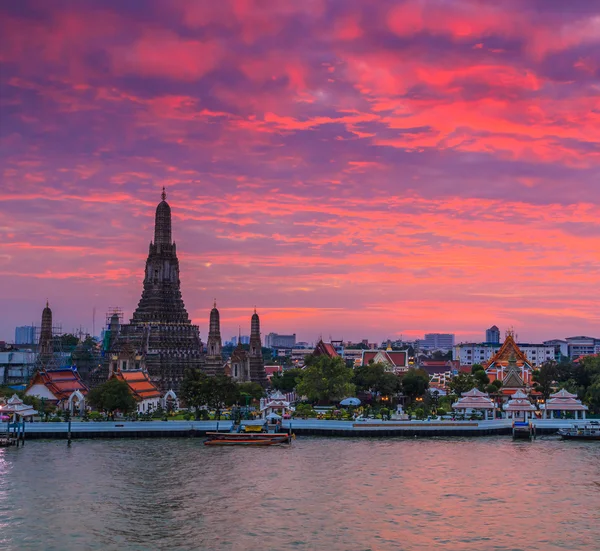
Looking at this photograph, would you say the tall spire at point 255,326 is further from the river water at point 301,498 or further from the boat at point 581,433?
the river water at point 301,498

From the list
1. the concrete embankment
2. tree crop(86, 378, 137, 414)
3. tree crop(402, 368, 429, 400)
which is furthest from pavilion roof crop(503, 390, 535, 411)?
tree crop(86, 378, 137, 414)

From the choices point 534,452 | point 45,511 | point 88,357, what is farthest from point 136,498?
point 88,357

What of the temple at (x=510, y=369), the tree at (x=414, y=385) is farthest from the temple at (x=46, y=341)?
the temple at (x=510, y=369)

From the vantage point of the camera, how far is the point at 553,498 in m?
54.6

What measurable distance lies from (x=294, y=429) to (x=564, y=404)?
33308 millimetres

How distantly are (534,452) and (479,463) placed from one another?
966 cm

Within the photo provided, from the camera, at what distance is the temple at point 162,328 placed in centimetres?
12588

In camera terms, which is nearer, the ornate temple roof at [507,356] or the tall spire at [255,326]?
the ornate temple roof at [507,356]

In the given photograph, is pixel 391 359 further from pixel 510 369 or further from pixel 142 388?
pixel 142 388

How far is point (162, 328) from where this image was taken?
429 ft

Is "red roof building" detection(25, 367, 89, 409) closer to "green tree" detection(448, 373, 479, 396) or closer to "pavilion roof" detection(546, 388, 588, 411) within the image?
"green tree" detection(448, 373, 479, 396)

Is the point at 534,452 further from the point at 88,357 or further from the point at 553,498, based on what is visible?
the point at 88,357

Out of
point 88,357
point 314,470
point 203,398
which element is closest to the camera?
point 314,470

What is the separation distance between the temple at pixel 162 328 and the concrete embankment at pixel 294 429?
31.8 metres
